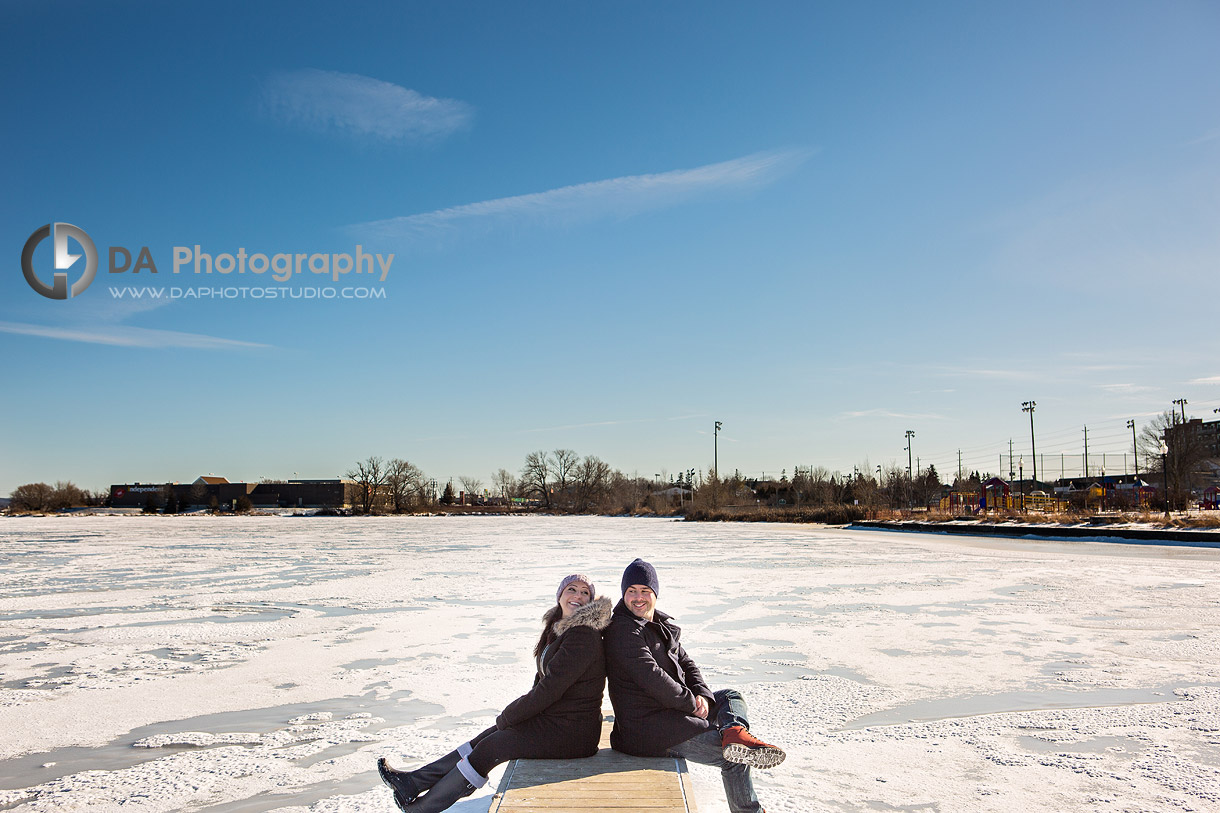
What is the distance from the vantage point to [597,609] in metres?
3.39

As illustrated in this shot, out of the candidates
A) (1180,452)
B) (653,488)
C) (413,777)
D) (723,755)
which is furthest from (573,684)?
(653,488)

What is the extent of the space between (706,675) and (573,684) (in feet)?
10.1

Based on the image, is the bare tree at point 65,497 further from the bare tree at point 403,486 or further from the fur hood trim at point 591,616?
the fur hood trim at point 591,616

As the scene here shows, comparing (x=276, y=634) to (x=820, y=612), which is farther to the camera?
(x=820, y=612)

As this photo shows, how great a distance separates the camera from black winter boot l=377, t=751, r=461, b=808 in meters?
3.41

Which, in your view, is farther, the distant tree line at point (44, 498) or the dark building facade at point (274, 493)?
the dark building facade at point (274, 493)

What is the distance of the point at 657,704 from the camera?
11.3ft

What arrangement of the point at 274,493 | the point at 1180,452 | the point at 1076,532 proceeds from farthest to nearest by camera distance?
the point at 274,493 < the point at 1180,452 < the point at 1076,532

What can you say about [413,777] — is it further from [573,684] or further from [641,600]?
[641,600]

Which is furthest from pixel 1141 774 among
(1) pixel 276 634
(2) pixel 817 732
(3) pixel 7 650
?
(3) pixel 7 650

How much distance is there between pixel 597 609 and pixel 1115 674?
Answer: 5133 mm

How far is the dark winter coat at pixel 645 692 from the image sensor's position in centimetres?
339

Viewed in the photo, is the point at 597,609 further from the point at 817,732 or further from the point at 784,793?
the point at 817,732

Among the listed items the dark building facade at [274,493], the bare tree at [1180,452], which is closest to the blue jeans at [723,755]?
the bare tree at [1180,452]
